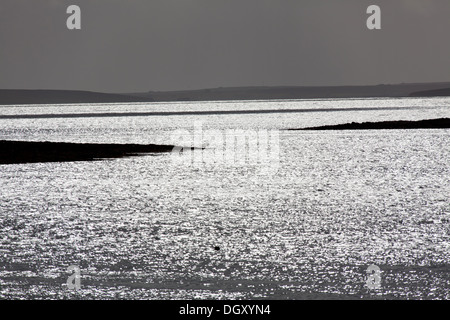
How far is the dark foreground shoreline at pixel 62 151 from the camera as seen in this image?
56.6 metres

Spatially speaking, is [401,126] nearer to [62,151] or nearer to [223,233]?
[62,151]

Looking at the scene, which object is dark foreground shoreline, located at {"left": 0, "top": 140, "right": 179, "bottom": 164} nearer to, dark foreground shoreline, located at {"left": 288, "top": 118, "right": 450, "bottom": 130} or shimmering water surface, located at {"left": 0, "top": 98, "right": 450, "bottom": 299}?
shimmering water surface, located at {"left": 0, "top": 98, "right": 450, "bottom": 299}

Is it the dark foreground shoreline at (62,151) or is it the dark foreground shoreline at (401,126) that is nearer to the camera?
the dark foreground shoreline at (62,151)

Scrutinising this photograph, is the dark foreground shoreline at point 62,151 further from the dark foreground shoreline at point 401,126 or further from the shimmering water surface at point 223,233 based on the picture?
the dark foreground shoreline at point 401,126

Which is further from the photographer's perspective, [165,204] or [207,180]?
[207,180]

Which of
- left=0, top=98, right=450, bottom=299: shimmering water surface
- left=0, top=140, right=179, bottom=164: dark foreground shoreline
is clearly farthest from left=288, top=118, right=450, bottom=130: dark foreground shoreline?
left=0, top=98, right=450, bottom=299: shimmering water surface

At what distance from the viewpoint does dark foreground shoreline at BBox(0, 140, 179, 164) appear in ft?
186

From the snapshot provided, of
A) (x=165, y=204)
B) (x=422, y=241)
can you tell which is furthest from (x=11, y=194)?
(x=422, y=241)

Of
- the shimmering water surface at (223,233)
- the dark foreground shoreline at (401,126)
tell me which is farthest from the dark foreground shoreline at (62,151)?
the dark foreground shoreline at (401,126)

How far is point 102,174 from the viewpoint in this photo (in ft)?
148

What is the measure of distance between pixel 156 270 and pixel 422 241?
844 centimetres

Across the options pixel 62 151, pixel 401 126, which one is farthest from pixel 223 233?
pixel 401 126

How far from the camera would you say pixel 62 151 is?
62.0 meters
